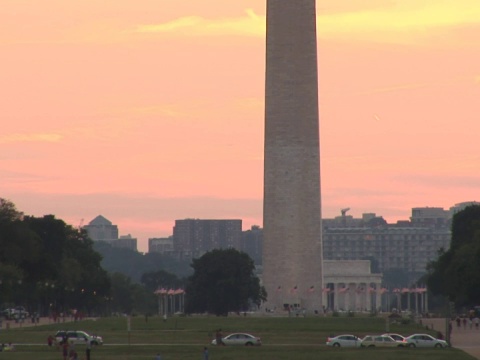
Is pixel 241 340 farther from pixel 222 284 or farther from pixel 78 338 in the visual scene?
pixel 222 284

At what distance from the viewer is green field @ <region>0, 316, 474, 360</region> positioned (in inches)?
3469

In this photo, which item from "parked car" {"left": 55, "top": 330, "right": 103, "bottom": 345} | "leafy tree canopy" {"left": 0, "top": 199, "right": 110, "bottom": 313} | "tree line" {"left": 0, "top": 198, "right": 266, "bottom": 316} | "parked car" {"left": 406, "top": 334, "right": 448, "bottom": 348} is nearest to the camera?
"parked car" {"left": 406, "top": 334, "right": 448, "bottom": 348}

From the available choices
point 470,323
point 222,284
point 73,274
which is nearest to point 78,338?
point 470,323

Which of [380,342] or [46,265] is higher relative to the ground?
[46,265]

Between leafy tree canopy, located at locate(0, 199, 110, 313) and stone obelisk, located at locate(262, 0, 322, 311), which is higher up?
stone obelisk, located at locate(262, 0, 322, 311)

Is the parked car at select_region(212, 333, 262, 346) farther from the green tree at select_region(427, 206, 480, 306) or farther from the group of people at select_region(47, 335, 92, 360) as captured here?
the green tree at select_region(427, 206, 480, 306)

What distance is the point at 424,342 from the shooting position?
101 metres

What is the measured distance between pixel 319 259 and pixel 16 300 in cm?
2978

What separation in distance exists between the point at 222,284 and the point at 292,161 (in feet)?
51.8

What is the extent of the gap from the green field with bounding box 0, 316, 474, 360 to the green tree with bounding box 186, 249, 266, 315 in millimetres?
28512

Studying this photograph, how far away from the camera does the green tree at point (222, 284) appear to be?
174750 millimetres

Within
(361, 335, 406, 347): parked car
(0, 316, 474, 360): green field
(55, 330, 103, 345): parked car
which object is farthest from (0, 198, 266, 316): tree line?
(361, 335, 406, 347): parked car

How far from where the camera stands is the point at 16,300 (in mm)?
165125

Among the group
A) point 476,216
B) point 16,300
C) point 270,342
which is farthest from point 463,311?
point 270,342
